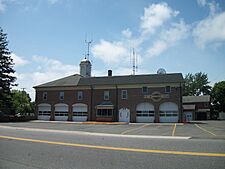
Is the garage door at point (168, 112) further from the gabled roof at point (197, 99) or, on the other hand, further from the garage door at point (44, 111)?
the gabled roof at point (197, 99)

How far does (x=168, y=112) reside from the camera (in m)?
38.1

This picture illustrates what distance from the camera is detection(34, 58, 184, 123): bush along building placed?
38406 millimetres

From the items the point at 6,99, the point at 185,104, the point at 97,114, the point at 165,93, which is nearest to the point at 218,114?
the point at 185,104

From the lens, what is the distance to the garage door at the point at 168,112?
37.8m

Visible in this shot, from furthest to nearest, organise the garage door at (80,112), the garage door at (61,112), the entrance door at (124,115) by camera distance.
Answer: the garage door at (61,112) → the garage door at (80,112) → the entrance door at (124,115)

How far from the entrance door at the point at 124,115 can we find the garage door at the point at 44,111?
13.9m

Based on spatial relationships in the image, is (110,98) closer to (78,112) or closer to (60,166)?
(78,112)

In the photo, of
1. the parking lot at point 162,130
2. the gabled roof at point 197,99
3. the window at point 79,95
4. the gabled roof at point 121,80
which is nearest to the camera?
the parking lot at point 162,130

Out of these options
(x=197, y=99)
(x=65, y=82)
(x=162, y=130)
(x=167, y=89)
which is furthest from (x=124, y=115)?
(x=197, y=99)

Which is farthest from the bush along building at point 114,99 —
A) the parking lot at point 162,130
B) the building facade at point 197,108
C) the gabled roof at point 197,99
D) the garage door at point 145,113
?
the gabled roof at point 197,99

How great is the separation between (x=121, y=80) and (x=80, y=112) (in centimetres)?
922

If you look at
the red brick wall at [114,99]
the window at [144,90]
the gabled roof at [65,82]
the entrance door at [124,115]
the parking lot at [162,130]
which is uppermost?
the gabled roof at [65,82]

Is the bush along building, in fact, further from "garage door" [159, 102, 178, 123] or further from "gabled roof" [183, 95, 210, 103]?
"gabled roof" [183, 95, 210, 103]

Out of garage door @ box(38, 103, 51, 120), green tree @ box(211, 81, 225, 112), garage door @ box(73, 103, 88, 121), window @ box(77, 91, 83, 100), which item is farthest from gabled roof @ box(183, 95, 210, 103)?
garage door @ box(38, 103, 51, 120)
